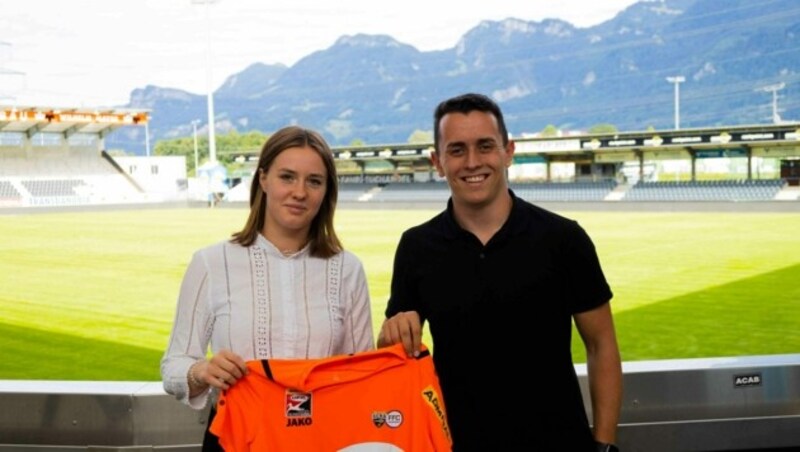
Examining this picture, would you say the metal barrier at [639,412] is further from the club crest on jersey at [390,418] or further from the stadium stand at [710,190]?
the stadium stand at [710,190]

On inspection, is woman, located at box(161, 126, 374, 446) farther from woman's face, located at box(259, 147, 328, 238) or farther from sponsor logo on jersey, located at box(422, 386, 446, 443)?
sponsor logo on jersey, located at box(422, 386, 446, 443)

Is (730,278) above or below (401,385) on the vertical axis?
below

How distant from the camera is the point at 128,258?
18.3 metres

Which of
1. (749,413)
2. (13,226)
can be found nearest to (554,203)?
(13,226)

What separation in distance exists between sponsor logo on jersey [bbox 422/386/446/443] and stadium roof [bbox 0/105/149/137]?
4875cm

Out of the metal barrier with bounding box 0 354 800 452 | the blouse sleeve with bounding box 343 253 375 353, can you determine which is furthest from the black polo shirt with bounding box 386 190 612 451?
the metal barrier with bounding box 0 354 800 452

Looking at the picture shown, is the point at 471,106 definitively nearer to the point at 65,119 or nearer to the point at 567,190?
the point at 567,190

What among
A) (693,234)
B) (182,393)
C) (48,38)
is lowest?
(693,234)

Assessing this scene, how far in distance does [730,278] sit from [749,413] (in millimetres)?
11106

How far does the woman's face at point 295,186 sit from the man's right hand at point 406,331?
311 mm

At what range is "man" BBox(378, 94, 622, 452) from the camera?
2029 mm

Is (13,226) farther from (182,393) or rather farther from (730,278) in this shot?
(182,393)

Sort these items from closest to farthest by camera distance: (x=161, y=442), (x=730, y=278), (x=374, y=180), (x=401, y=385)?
(x=401, y=385)
(x=161, y=442)
(x=730, y=278)
(x=374, y=180)

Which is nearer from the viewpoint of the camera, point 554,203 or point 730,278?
point 730,278
